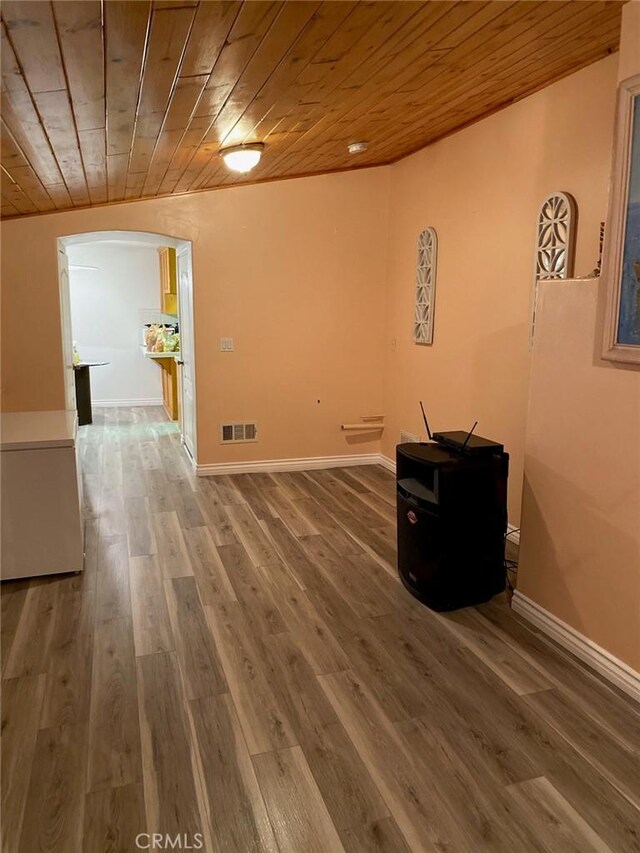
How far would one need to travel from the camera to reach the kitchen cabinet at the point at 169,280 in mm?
6969

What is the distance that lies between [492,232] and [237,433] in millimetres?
2684

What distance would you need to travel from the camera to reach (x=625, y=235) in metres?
2.17

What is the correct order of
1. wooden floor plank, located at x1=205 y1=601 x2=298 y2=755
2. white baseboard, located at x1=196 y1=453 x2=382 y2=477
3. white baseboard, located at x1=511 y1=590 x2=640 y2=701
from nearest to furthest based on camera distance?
wooden floor plank, located at x1=205 y1=601 x2=298 y2=755 → white baseboard, located at x1=511 y1=590 x2=640 y2=701 → white baseboard, located at x1=196 y1=453 x2=382 y2=477

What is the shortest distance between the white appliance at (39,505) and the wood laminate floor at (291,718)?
12 centimetres

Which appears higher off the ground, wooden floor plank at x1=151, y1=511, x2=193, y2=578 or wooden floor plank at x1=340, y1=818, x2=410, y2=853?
wooden floor plank at x1=151, y1=511, x2=193, y2=578

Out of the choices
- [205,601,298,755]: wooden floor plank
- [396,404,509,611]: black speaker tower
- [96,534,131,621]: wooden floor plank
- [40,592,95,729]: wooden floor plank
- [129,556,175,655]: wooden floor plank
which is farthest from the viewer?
[96,534,131,621]: wooden floor plank

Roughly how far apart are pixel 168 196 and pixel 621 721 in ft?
14.8

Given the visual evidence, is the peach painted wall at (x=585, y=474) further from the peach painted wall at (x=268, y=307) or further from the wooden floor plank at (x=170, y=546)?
the peach painted wall at (x=268, y=307)

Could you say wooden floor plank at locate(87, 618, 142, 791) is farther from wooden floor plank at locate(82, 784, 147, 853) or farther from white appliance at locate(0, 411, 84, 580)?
white appliance at locate(0, 411, 84, 580)

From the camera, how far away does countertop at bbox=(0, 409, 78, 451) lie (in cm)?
309

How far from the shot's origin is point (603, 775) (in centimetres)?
189

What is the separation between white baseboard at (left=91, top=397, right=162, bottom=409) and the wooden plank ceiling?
5153mm

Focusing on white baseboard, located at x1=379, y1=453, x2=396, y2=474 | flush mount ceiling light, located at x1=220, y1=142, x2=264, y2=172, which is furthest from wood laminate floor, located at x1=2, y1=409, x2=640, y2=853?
flush mount ceiling light, located at x1=220, y1=142, x2=264, y2=172

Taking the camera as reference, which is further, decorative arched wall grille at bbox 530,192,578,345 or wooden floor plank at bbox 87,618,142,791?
decorative arched wall grille at bbox 530,192,578,345
